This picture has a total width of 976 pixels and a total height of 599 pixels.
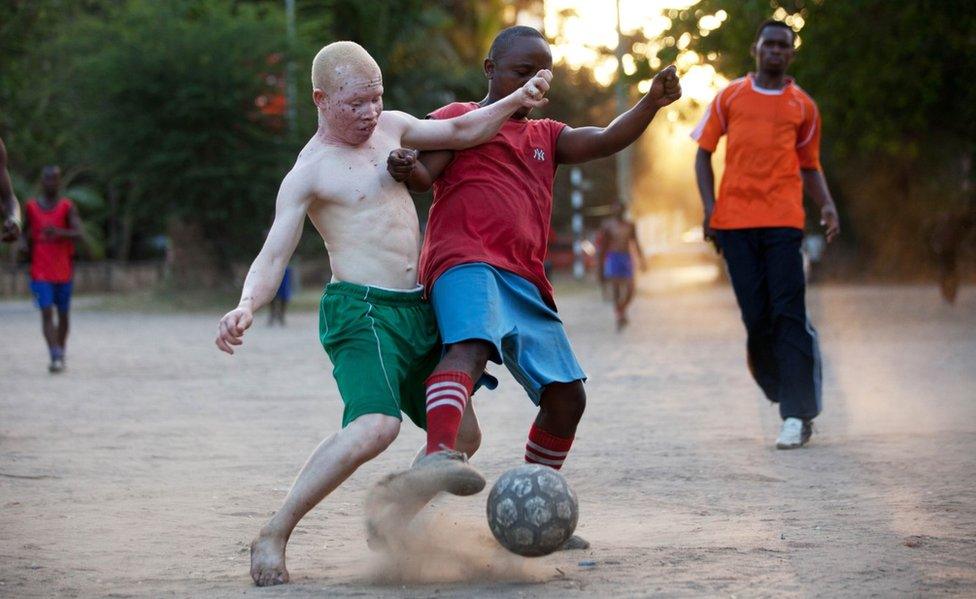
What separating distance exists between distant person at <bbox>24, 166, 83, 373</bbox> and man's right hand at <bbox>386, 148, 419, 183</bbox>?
9400 millimetres

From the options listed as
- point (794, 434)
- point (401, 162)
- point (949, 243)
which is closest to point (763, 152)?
point (794, 434)

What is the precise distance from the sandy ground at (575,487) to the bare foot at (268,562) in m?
0.06

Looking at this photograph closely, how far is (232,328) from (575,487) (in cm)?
256

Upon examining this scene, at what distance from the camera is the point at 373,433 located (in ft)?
15.3

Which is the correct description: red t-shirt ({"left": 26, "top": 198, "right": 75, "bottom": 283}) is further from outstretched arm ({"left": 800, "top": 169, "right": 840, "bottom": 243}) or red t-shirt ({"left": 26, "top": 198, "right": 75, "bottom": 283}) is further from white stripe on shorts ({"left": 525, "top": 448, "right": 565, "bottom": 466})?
white stripe on shorts ({"left": 525, "top": 448, "right": 565, "bottom": 466})

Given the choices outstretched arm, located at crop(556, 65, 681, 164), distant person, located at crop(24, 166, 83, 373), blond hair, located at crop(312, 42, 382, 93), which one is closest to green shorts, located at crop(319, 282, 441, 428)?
blond hair, located at crop(312, 42, 382, 93)

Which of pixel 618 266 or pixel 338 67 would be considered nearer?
pixel 338 67

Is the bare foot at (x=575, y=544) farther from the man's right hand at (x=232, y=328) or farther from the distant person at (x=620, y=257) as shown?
the distant person at (x=620, y=257)

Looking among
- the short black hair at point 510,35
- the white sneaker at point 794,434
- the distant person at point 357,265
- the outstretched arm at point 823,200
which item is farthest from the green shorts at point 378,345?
the outstretched arm at point 823,200

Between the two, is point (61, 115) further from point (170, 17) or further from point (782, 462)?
point (782, 462)

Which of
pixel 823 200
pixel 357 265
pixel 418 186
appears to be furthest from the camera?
pixel 823 200

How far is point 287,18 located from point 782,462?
2468cm

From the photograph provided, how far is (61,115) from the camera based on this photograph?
117ft

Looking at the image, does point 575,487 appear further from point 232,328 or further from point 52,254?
point 52,254
